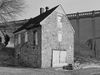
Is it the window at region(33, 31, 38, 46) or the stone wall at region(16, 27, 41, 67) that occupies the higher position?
the window at region(33, 31, 38, 46)

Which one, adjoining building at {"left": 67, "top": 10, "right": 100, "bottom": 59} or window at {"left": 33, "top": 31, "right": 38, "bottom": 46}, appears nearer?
window at {"left": 33, "top": 31, "right": 38, "bottom": 46}

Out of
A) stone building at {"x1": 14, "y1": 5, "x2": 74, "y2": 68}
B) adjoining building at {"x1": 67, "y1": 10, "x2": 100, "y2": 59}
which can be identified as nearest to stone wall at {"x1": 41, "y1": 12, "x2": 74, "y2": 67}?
stone building at {"x1": 14, "y1": 5, "x2": 74, "y2": 68}

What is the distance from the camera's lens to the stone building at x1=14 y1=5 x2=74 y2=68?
32.5m

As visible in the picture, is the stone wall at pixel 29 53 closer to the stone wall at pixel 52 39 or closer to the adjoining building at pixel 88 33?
the stone wall at pixel 52 39

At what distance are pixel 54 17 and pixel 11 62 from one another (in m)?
10.6

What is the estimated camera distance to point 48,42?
110ft

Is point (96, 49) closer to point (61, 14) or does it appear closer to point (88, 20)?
point (88, 20)

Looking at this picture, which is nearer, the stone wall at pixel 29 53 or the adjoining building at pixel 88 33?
the stone wall at pixel 29 53

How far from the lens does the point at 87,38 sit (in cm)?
5409

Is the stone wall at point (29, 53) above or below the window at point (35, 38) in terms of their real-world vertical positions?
below

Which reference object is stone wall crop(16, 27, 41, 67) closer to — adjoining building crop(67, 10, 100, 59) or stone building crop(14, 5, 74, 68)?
stone building crop(14, 5, 74, 68)

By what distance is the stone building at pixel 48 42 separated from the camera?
32531mm

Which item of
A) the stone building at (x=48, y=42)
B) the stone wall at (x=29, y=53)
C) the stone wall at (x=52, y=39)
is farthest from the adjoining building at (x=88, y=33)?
the stone wall at (x=29, y=53)

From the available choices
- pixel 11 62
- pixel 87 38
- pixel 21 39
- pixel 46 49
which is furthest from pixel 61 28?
pixel 87 38
